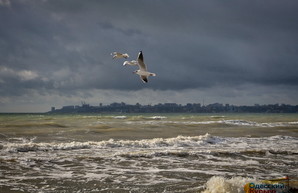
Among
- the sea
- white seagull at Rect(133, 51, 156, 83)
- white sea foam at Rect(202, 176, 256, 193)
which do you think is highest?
white seagull at Rect(133, 51, 156, 83)

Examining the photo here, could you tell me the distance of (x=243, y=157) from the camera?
54.3 ft

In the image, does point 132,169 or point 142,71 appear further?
→ point 132,169

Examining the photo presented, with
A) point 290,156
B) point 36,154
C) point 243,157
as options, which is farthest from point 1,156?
point 290,156

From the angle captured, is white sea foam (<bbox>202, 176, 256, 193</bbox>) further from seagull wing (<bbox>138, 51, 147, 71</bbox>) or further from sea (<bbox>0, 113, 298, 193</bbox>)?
seagull wing (<bbox>138, 51, 147, 71</bbox>)

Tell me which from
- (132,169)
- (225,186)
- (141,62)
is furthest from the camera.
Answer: (132,169)

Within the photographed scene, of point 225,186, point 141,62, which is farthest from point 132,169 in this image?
point 141,62

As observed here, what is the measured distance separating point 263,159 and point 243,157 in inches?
40.5

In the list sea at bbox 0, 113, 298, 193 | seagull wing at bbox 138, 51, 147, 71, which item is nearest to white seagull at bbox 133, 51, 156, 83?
seagull wing at bbox 138, 51, 147, 71

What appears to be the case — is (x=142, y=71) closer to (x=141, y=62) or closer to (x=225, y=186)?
(x=141, y=62)

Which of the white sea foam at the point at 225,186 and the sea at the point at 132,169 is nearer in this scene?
the white sea foam at the point at 225,186

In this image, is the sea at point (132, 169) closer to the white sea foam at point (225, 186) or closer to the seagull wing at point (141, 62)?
the white sea foam at point (225, 186)

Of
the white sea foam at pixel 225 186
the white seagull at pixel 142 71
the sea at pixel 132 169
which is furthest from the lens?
the sea at pixel 132 169

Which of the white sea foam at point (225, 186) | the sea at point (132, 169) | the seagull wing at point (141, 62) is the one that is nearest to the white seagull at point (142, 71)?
the seagull wing at point (141, 62)

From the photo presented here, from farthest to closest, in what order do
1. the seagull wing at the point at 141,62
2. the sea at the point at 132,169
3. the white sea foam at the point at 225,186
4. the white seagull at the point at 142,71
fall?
the sea at the point at 132,169 → the seagull wing at the point at 141,62 → the white seagull at the point at 142,71 → the white sea foam at the point at 225,186
